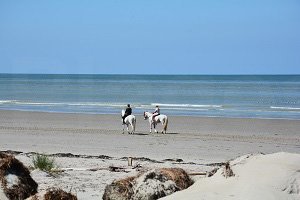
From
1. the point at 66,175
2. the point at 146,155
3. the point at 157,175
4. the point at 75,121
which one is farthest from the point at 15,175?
the point at 75,121

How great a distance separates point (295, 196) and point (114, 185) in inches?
114

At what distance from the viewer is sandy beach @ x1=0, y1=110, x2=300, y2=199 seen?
1520 centimetres

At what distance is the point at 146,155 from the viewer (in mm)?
20922

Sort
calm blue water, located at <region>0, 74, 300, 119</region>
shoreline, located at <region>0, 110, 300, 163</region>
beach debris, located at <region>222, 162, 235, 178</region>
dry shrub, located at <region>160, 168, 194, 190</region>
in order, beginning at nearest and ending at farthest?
beach debris, located at <region>222, 162, 235, 178</region> → dry shrub, located at <region>160, 168, 194, 190</region> → shoreline, located at <region>0, 110, 300, 163</region> → calm blue water, located at <region>0, 74, 300, 119</region>

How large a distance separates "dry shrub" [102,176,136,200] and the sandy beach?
71.5 inches

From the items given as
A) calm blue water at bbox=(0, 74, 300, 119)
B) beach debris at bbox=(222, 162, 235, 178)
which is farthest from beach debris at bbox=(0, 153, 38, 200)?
calm blue water at bbox=(0, 74, 300, 119)

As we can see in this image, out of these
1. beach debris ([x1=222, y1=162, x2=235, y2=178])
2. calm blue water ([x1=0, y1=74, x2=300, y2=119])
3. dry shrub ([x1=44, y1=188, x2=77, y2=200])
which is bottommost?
dry shrub ([x1=44, y1=188, x2=77, y2=200])

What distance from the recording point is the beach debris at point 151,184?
9.13 meters

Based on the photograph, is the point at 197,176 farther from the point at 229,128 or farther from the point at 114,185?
the point at 229,128

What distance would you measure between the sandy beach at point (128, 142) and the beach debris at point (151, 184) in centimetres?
213

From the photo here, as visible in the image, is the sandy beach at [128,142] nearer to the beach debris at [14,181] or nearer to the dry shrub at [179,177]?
the beach debris at [14,181]

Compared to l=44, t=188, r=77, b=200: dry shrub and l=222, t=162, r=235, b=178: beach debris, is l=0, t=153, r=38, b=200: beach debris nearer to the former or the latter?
l=44, t=188, r=77, b=200: dry shrub

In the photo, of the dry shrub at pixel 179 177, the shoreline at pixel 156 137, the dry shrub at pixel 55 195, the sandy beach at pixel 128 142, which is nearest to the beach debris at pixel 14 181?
the dry shrub at pixel 55 195

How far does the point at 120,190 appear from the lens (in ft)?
31.4
